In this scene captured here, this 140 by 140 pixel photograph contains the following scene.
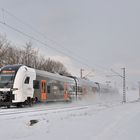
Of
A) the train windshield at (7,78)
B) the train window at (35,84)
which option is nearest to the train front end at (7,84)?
the train windshield at (7,78)

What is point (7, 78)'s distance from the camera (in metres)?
27.0

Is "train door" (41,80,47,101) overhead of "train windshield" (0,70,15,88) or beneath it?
beneath

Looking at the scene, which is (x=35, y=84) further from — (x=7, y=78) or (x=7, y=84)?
(x=7, y=84)

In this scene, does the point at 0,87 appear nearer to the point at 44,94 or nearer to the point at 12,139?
the point at 44,94

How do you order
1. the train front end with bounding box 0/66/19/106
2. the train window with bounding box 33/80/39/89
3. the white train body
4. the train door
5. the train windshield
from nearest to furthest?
the train front end with bounding box 0/66/19/106 < the white train body < the train windshield < the train window with bounding box 33/80/39/89 < the train door

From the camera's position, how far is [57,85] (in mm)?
36969

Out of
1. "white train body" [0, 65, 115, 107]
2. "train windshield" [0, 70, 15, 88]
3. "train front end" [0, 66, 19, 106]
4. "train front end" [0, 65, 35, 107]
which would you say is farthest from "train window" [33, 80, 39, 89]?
"train windshield" [0, 70, 15, 88]

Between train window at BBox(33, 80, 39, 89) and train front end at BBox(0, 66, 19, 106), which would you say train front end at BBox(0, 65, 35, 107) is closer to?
train front end at BBox(0, 66, 19, 106)

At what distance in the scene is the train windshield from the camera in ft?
87.2

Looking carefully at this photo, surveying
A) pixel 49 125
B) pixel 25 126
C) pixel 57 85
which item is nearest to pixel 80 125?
pixel 49 125

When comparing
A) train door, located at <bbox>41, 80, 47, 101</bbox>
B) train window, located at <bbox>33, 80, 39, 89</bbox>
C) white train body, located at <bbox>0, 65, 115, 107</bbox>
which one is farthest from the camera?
train door, located at <bbox>41, 80, 47, 101</bbox>

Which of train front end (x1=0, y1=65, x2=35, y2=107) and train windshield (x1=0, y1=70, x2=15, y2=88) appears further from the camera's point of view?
train windshield (x1=0, y1=70, x2=15, y2=88)

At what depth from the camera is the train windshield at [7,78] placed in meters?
26.6

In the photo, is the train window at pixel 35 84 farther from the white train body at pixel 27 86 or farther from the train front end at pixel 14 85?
the train front end at pixel 14 85
